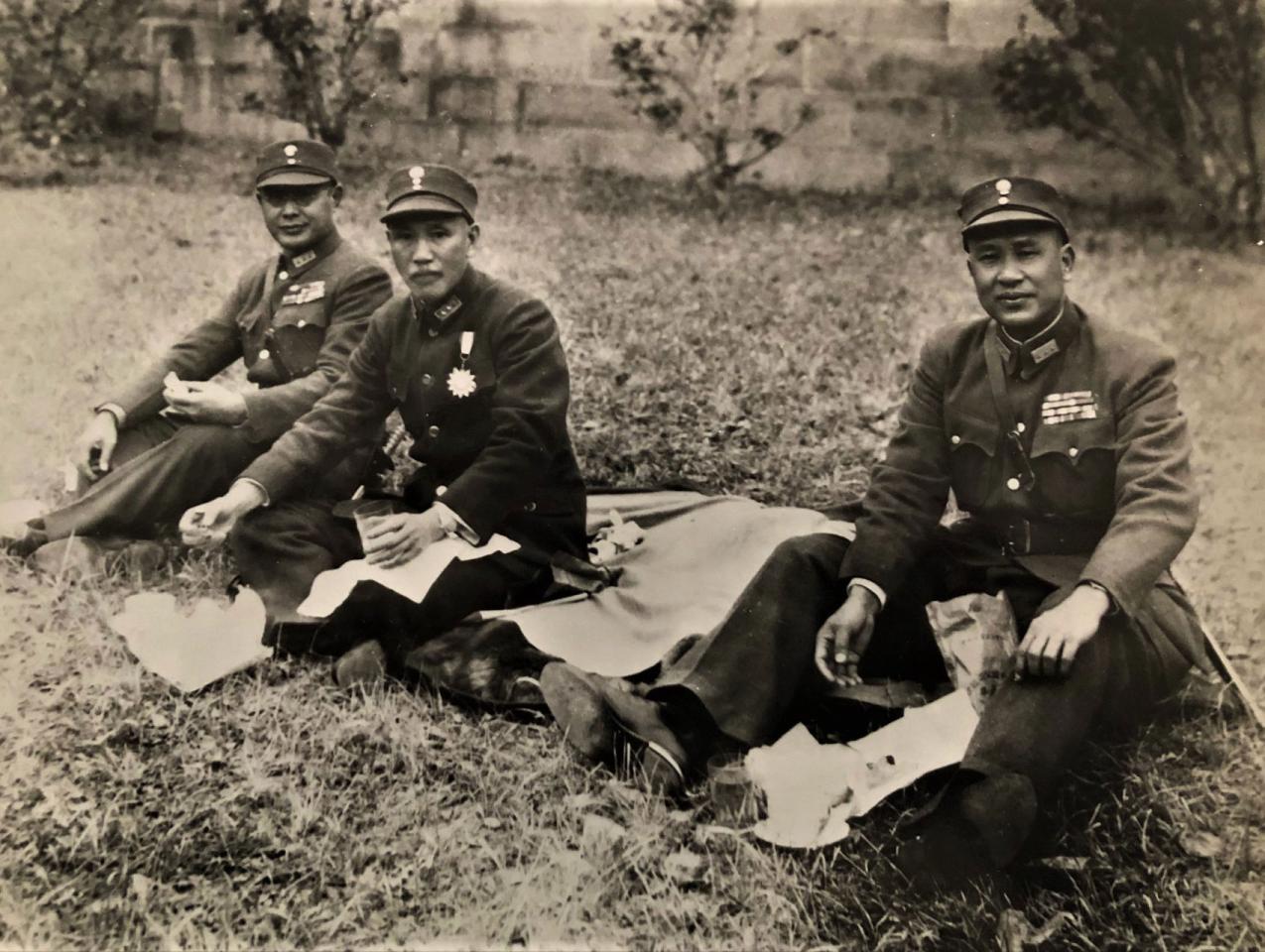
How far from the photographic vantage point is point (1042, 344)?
258 centimetres

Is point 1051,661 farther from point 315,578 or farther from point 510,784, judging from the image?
point 315,578

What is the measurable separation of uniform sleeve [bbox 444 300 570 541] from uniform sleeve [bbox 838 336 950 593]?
83 centimetres

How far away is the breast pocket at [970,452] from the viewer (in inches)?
105

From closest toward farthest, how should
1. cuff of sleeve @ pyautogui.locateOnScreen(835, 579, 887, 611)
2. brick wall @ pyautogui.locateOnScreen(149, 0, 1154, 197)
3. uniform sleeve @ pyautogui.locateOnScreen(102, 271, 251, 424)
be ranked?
cuff of sleeve @ pyautogui.locateOnScreen(835, 579, 887, 611)
brick wall @ pyautogui.locateOnScreen(149, 0, 1154, 197)
uniform sleeve @ pyautogui.locateOnScreen(102, 271, 251, 424)

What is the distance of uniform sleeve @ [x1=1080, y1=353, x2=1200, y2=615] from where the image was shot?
2.32 m

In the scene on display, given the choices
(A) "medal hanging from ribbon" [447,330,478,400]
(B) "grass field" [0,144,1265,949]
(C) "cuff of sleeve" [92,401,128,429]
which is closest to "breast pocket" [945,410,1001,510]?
(B) "grass field" [0,144,1265,949]

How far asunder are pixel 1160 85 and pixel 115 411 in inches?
119

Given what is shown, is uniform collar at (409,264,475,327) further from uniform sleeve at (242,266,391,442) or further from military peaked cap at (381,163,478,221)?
uniform sleeve at (242,266,391,442)

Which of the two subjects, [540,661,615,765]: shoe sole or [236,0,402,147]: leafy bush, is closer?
[540,661,615,765]: shoe sole

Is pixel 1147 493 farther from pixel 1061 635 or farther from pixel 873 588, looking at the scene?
pixel 873 588

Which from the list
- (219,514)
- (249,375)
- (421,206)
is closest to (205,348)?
(249,375)

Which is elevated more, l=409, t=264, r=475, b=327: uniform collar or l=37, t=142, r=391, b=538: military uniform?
l=409, t=264, r=475, b=327: uniform collar

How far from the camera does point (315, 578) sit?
305 centimetres

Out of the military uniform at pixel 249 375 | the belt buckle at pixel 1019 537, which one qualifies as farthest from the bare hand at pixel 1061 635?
the military uniform at pixel 249 375
